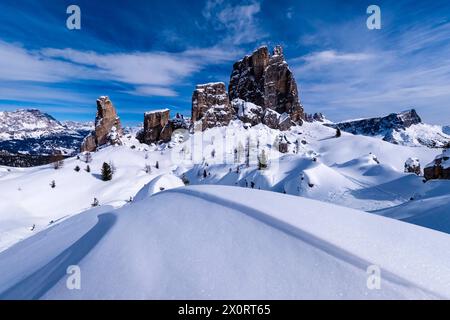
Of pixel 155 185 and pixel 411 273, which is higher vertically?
pixel 411 273

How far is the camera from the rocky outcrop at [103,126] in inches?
3812

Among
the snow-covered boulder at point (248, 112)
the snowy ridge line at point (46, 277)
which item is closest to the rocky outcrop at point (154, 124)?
the snow-covered boulder at point (248, 112)

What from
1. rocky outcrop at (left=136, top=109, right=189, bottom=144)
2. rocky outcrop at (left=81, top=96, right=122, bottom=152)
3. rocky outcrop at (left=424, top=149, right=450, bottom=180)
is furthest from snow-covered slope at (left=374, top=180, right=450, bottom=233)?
rocky outcrop at (left=81, top=96, right=122, bottom=152)

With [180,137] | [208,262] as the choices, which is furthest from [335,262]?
[180,137]

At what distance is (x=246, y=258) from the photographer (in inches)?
106

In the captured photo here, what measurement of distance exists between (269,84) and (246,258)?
12274cm

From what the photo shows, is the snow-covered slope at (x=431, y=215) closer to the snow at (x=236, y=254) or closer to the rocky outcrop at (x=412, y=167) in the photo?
the snow at (x=236, y=254)

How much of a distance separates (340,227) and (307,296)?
53.2 inches

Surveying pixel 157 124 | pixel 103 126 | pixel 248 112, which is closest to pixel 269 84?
pixel 248 112

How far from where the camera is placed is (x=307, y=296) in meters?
2.18

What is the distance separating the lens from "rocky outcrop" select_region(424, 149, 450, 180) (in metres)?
28.6

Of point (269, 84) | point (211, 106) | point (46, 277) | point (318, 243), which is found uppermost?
point (269, 84)

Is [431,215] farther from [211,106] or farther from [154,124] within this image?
[154,124]
